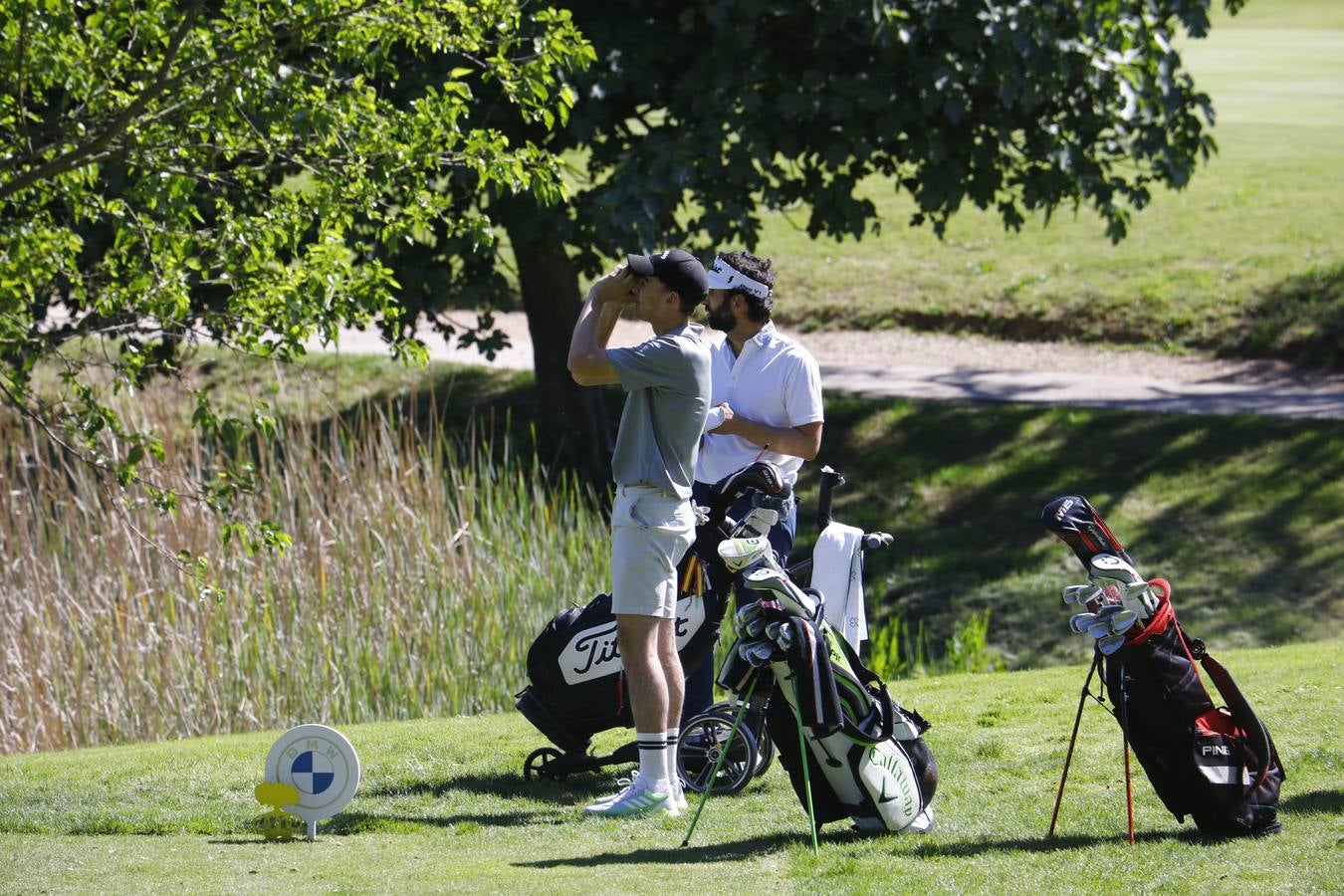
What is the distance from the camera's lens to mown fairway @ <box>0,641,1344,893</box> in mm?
4828

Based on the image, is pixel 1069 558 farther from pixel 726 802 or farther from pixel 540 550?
pixel 726 802

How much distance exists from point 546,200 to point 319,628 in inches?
117

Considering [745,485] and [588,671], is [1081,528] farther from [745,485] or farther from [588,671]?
[588,671]

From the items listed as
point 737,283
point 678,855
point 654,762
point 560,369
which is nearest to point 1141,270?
point 560,369

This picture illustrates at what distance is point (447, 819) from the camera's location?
5.92 m

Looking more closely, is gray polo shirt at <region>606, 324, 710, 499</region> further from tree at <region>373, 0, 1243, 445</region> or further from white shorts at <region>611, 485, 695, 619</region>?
tree at <region>373, 0, 1243, 445</region>

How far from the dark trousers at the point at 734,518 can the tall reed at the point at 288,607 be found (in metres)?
2.96

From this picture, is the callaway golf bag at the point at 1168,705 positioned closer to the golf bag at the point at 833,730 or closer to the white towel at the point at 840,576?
the golf bag at the point at 833,730

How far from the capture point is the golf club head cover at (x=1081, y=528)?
5.11 metres

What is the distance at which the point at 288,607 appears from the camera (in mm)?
9367

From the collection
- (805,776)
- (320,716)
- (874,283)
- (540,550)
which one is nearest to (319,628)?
(320,716)

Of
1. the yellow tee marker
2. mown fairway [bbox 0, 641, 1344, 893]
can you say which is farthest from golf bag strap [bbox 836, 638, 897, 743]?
the yellow tee marker

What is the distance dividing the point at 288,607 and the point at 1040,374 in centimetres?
1035

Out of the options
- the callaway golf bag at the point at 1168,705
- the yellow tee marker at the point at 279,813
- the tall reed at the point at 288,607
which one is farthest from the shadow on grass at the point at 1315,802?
the tall reed at the point at 288,607
